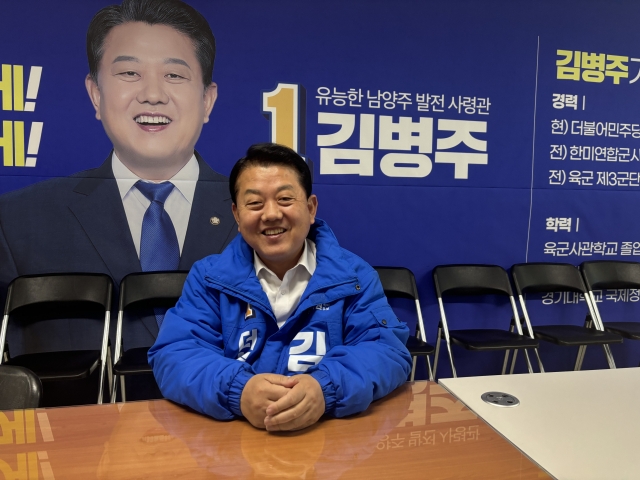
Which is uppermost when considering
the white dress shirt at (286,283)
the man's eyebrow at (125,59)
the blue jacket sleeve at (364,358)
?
the man's eyebrow at (125,59)

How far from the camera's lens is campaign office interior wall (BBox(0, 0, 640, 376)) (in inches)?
103

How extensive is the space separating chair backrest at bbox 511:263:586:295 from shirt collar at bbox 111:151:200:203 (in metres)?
2.39

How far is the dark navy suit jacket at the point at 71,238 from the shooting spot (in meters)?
2.63

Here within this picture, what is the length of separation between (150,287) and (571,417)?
2.35 metres

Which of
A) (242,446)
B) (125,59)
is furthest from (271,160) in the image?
(125,59)

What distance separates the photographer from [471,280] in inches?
119

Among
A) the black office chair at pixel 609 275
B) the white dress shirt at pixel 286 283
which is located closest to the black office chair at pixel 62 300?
the white dress shirt at pixel 286 283

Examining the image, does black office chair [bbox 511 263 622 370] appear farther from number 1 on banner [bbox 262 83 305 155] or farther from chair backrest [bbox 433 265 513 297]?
number 1 on banner [bbox 262 83 305 155]

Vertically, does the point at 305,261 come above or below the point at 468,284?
above

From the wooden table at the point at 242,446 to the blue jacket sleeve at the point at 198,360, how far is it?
0.05 meters

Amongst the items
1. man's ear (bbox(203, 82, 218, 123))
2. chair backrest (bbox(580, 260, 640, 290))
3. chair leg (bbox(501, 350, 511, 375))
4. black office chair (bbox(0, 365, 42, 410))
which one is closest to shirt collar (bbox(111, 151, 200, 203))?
man's ear (bbox(203, 82, 218, 123))

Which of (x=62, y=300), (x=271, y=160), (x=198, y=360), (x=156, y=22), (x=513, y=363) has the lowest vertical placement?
(x=513, y=363)

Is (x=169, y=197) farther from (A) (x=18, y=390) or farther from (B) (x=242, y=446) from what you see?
(B) (x=242, y=446)

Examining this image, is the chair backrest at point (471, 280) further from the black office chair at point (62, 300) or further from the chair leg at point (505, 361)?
the black office chair at point (62, 300)
